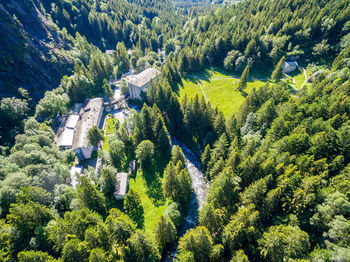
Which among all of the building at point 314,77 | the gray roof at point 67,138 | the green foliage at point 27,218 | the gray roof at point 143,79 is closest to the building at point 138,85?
the gray roof at point 143,79

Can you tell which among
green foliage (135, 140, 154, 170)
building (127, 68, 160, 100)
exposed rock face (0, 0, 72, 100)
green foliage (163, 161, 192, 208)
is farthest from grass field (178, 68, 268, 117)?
exposed rock face (0, 0, 72, 100)

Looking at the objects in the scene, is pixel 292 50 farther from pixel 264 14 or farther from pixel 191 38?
pixel 191 38

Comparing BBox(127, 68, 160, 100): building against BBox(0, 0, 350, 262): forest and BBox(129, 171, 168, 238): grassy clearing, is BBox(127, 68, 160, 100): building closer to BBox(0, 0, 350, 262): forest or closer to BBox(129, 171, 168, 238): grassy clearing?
BBox(0, 0, 350, 262): forest

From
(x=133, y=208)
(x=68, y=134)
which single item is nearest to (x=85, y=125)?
(x=68, y=134)

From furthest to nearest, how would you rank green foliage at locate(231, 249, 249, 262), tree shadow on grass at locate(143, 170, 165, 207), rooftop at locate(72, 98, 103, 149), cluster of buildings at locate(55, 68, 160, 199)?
rooftop at locate(72, 98, 103, 149) → cluster of buildings at locate(55, 68, 160, 199) → tree shadow on grass at locate(143, 170, 165, 207) → green foliage at locate(231, 249, 249, 262)

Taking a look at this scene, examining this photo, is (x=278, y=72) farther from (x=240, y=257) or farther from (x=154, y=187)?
(x=240, y=257)

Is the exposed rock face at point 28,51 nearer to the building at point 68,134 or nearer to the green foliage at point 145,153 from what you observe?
the building at point 68,134

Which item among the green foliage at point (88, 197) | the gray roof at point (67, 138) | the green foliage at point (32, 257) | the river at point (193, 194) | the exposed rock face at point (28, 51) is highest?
the exposed rock face at point (28, 51)
